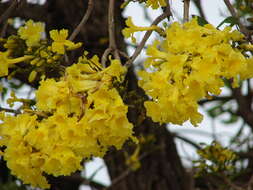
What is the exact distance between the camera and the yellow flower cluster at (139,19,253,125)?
1.46m

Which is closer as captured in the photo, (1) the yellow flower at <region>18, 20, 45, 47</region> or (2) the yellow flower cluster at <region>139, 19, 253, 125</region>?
(2) the yellow flower cluster at <region>139, 19, 253, 125</region>

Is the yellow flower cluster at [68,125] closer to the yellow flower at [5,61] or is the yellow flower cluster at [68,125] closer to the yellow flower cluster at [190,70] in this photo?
the yellow flower cluster at [190,70]

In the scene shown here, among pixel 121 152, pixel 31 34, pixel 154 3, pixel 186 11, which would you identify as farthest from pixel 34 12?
pixel 186 11

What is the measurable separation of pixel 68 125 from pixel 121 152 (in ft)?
6.90

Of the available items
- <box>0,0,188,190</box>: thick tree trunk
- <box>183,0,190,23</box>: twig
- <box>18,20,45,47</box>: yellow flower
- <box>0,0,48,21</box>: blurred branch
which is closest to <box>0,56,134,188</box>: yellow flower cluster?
<box>183,0,190,23</box>: twig

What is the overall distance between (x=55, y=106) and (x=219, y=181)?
1.82 m

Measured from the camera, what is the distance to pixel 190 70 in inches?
59.3

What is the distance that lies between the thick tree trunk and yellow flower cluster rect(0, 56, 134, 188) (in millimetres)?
1929

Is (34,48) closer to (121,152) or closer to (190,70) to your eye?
(190,70)

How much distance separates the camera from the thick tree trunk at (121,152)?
354cm

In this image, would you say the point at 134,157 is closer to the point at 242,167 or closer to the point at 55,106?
the point at 242,167

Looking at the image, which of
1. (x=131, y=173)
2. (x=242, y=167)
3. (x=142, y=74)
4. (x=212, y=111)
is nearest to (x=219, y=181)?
(x=242, y=167)

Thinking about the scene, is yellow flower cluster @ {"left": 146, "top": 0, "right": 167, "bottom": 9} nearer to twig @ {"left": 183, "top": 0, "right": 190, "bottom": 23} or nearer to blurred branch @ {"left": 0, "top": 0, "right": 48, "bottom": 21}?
twig @ {"left": 183, "top": 0, "right": 190, "bottom": 23}

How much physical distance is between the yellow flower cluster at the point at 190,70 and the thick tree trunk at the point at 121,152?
1956 millimetres
